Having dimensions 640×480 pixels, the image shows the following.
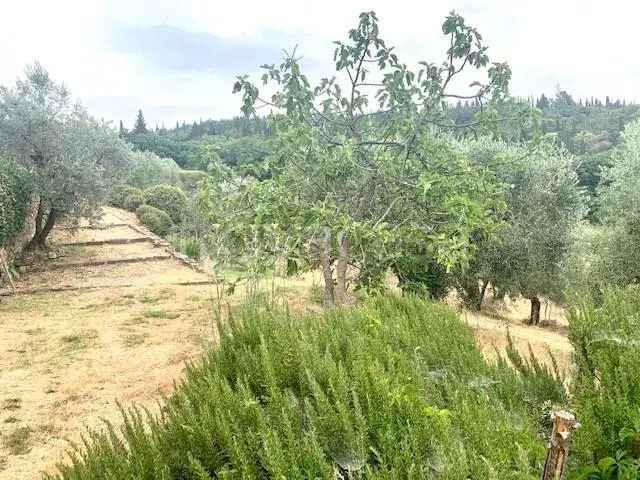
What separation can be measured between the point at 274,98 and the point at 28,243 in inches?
570

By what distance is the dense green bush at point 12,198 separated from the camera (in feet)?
51.7

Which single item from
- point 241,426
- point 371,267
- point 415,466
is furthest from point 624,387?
point 371,267

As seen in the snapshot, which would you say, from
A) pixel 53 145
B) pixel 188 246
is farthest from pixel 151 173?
pixel 53 145

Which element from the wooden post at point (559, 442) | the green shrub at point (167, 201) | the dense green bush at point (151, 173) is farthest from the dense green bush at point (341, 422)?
the dense green bush at point (151, 173)

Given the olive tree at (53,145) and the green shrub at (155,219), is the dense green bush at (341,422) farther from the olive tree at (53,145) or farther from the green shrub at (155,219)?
the green shrub at (155,219)

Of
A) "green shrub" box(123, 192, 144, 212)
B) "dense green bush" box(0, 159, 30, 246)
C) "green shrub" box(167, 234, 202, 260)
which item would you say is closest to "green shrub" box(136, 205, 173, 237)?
"green shrub" box(123, 192, 144, 212)

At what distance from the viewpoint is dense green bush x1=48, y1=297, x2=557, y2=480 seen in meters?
2.14

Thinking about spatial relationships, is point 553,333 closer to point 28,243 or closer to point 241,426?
point 241,426

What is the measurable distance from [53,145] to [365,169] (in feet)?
43.7

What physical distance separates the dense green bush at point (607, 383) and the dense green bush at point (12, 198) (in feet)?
53.4

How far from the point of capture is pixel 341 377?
267 cm

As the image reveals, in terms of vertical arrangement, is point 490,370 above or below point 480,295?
above

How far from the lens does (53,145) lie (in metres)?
17.5

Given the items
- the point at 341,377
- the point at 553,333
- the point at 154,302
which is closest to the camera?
the point at 341,377
